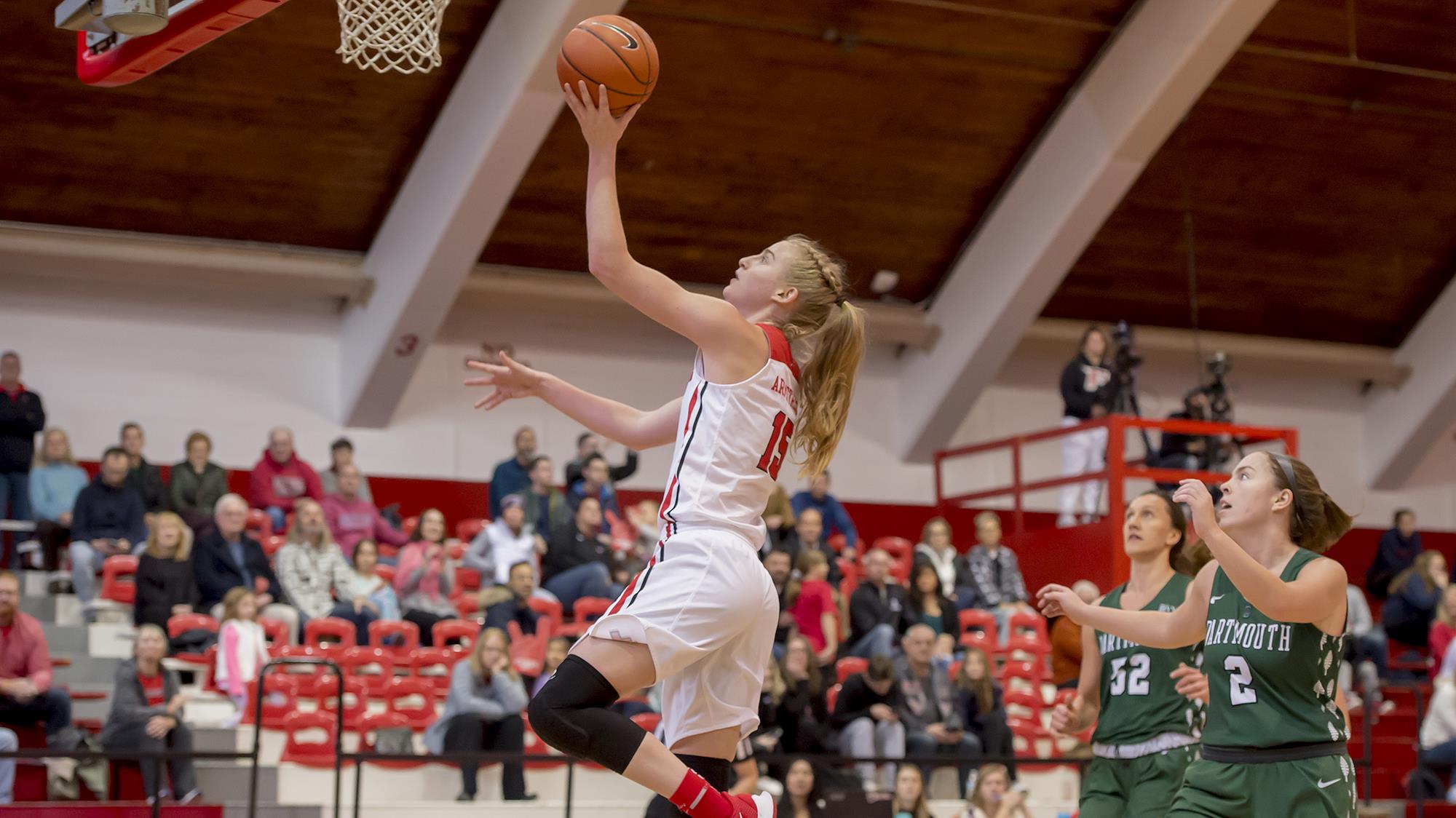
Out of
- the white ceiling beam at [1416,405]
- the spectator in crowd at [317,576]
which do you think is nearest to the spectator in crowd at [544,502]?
the spectator in crowd at [317,576]

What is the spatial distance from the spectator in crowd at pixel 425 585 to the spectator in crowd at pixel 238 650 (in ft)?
5.17

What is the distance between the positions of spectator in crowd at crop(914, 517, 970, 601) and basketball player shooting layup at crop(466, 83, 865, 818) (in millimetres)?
9215

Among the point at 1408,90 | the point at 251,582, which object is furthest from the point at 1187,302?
the point at 251,582

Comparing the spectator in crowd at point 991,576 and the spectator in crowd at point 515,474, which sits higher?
the spectator in crowd at point 515,474

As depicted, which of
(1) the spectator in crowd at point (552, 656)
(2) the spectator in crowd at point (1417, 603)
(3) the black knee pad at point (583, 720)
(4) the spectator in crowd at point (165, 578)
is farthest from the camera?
(2) the spectator in crowd at point (1417, 603)

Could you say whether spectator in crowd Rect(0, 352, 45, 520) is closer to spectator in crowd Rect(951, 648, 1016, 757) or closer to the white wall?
the white wall

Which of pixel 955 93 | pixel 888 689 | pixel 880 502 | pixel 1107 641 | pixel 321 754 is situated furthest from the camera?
pixel 880 502

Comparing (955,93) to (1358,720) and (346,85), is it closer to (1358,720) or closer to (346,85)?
(346,85)

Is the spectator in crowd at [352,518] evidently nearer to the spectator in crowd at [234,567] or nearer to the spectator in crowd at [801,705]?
the spectator in crowd at [234,567]

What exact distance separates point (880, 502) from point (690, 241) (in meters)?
3.44

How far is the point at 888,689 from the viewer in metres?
11.3

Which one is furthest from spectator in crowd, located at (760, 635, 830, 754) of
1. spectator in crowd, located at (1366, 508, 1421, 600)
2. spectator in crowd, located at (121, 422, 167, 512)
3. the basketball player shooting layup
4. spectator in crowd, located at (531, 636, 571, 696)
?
spectator in crowd, located at (1366, 508, 1421, 600)

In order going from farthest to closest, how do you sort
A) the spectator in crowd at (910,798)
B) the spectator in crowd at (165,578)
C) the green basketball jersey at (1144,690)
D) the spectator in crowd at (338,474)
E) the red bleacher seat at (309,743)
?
1. the spectator in crowd at (338,474)
2. the spectator in crowd at (165,578)
3. the spectator in crowd at (910,798)
4. the red bleacher seat at (309,743)
5. the green basketball jersey at (1144,690)

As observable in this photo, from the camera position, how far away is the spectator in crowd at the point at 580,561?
12227 millimetres
